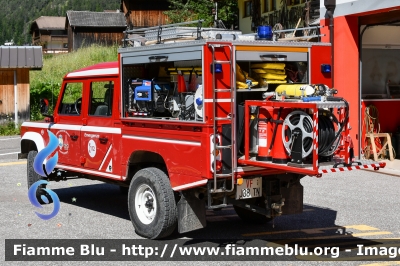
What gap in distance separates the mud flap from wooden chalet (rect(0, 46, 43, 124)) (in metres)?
19.9

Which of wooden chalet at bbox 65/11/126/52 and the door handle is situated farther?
wooden chalet at bbox 65/11/126/52

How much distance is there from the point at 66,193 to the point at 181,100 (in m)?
4.74

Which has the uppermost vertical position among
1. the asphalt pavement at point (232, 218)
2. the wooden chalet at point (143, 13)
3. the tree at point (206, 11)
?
the wooden chalet at point (143, 13)

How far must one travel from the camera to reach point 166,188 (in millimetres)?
8523

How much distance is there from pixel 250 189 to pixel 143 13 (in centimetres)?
4289

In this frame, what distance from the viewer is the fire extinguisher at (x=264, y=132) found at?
307 inches

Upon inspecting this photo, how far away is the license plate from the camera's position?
26.9 ft

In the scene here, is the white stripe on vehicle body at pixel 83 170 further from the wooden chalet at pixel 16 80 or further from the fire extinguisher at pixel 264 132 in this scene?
the wooden chalet at pixel 16 80

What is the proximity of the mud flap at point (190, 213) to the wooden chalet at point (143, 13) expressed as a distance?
42170 mm

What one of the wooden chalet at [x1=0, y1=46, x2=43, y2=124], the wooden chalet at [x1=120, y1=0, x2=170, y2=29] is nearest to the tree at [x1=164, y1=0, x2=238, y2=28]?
the wooden chalet at [x1=0, y1=46, x2=43, y2=124]

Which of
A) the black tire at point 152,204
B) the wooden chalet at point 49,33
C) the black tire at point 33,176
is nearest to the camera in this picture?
the black tire at point 152,204

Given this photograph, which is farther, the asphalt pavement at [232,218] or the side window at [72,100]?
the side window at [72,100]

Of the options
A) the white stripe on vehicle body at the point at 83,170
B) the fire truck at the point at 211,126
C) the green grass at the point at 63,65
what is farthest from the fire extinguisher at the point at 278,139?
the green grass at the point at 63,65

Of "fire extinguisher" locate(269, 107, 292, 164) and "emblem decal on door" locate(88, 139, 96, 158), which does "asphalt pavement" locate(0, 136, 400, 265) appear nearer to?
"emblem decal on door" locate(88, 139, 96, 158)
